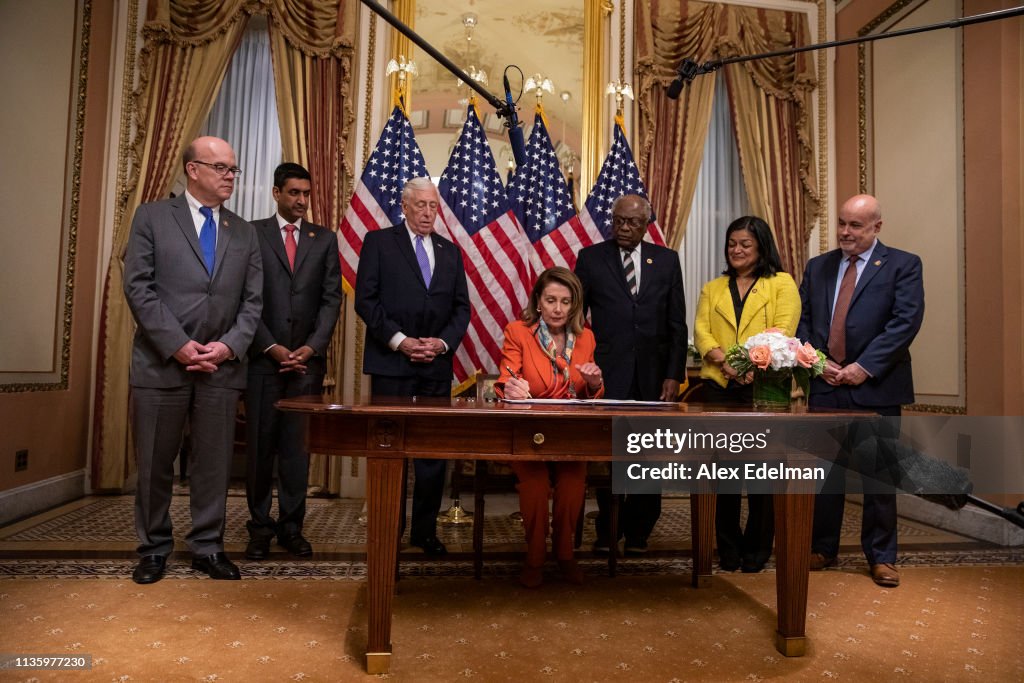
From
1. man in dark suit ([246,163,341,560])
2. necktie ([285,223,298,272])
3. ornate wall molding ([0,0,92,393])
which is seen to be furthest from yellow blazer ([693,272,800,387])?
ornate wall molding ([0,0,92,393])

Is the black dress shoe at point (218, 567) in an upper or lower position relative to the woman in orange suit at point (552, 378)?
lower

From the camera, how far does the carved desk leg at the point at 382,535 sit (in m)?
2.19

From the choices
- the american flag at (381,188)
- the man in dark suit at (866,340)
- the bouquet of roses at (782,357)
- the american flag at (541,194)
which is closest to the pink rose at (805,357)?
the bouquet of roses at (782,357)

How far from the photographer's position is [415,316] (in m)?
3.50

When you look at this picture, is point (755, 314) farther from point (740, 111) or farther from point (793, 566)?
point (740, 111)

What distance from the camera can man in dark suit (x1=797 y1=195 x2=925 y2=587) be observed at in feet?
10.8

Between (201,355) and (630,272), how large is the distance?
2126 millimetres

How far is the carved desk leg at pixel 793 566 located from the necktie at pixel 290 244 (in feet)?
8.48

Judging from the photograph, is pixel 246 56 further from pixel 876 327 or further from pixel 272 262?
pixel 876 327

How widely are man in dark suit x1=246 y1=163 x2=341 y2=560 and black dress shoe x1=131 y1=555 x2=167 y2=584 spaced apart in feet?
1.41

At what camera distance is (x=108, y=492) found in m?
4.86

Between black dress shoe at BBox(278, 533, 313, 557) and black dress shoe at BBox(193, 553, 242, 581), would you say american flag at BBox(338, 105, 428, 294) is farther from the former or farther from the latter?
black dress shoe at BBox(193, 553, 242, 581)

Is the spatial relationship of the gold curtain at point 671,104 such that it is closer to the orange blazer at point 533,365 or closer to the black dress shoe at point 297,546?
the orange blazer at point 533,365

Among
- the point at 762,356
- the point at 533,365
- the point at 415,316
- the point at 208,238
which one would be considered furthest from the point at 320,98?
the point at 762,356
